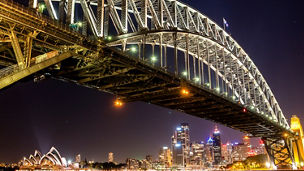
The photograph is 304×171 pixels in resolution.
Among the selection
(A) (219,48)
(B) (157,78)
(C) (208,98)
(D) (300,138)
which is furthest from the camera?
(D) (300,138)

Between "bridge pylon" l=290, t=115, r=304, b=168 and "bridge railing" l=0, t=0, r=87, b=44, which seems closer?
"bridge railing" l=0, t=0, r=87, b=44

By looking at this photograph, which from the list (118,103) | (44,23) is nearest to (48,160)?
(118,103)

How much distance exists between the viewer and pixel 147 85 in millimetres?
39375

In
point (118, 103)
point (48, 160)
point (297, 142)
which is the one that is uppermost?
point (118, 103)

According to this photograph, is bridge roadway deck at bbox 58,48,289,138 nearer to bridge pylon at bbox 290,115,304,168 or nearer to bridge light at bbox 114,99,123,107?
bridge light at bbox 114,99,123,107

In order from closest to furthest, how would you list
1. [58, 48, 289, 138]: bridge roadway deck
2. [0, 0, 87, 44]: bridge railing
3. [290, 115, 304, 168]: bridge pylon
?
[0, 0, 87, 44]: bridge railing → [58, 48, 289, 138]: bridge roadway deck → [290, 115, 304, 168]: bridge pylon

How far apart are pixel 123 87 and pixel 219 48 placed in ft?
96.7

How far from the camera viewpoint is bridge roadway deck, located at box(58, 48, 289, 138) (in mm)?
31533

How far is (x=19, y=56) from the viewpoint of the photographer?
1980cm

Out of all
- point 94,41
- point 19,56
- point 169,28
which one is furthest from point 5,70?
point 169,28

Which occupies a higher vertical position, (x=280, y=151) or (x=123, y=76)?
(x=123, y=76)

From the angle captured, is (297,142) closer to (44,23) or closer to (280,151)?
(280,151)

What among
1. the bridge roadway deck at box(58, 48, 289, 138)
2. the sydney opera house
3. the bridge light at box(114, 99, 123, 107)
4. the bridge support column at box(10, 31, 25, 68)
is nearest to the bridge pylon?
the bridge roadway deck at box(58, 48, 289, 138)

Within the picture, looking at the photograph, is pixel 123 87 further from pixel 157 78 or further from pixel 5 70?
pixel 5 70
